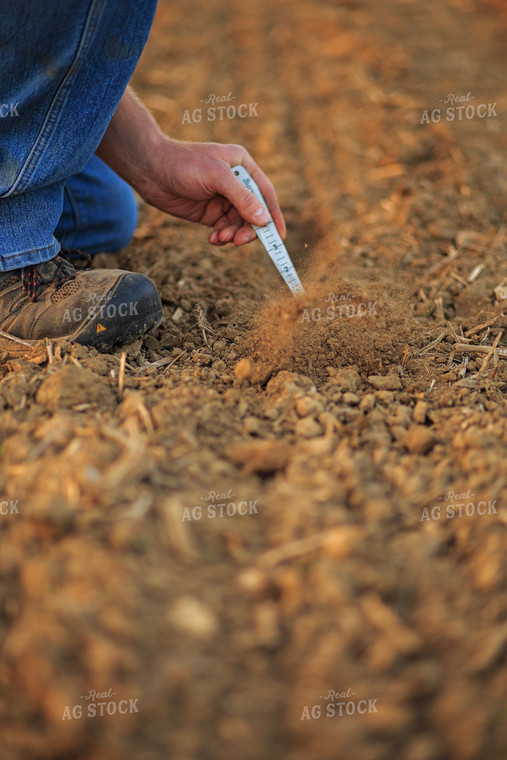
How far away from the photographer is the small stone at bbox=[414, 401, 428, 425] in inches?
72.1

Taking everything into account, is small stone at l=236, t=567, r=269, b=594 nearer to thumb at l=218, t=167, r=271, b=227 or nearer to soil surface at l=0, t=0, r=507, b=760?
soil surface at l=0, t=0, r=507, b=760

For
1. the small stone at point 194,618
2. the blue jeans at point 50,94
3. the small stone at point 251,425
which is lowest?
the small stone at point 251,425

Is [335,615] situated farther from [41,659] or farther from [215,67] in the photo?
[215,67]

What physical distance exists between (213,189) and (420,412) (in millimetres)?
1130

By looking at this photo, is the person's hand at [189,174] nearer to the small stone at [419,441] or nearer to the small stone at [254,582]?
the small stone at [419,441]

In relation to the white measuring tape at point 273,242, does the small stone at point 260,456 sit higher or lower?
lower

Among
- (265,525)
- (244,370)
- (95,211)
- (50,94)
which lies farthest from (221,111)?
(265,525)

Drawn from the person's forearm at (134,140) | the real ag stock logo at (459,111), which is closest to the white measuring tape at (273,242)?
the person's forearm at (134,140)

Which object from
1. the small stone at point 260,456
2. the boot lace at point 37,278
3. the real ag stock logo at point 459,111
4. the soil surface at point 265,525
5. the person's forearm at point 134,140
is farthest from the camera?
the real ag stock logo at point 459,111

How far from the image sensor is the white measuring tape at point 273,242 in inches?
88.0

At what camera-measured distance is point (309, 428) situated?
67.8 inches

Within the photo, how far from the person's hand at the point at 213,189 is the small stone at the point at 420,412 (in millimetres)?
860

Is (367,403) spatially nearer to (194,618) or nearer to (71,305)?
(194,618)

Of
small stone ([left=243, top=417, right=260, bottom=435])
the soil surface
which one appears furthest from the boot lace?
small stone ([left=243, top=417, right=260, bottom=435])
